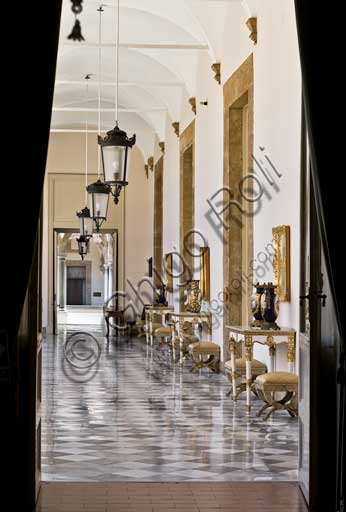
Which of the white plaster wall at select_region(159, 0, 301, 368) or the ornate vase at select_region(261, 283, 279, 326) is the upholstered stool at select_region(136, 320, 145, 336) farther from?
the ornate vase at select_region(261, 283, 279, 326)

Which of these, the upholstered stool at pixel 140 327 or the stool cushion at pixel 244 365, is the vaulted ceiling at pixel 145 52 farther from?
the upholstered stool at pixel 140 327

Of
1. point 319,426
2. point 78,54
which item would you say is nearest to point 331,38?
point 319,426

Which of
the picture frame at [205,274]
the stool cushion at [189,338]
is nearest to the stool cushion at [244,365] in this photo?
the picture frame at [205,274]

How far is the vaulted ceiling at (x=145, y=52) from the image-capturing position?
14414mm

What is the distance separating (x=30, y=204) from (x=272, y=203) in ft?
22.8

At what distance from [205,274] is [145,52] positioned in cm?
541

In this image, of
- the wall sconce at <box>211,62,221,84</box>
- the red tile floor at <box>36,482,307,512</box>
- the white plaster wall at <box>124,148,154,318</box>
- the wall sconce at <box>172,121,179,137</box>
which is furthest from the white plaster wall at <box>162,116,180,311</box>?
the red tile floor at <box>36,482,307,512</box>

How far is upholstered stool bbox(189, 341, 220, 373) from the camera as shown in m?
13.5

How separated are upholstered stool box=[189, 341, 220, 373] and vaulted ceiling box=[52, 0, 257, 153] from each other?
4695 millimetres

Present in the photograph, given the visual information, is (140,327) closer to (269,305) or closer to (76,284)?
(269,305)

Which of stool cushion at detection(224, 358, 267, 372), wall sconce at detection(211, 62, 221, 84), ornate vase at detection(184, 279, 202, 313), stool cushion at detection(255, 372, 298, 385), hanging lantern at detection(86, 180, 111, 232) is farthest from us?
ornate vase at detection(184, 279, 202, 313)

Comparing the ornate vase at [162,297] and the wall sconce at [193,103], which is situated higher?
the wall sconce at [193,103]

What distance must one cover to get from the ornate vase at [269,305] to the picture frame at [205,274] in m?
5.16

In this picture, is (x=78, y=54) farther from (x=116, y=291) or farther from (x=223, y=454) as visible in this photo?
(x=223, y=454)
